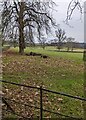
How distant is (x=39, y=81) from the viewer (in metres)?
9.61

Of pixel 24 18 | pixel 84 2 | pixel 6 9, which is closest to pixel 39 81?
pixel 84 2

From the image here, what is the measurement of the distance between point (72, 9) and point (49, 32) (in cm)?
1303

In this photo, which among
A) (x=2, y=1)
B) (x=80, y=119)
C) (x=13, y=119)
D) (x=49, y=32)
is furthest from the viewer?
(x=49, y=32)

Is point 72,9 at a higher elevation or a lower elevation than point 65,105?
higher

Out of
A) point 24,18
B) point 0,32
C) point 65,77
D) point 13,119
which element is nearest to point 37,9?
point 24,18

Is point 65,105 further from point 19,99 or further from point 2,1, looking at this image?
point 2,1

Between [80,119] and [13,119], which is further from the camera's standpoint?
[80,119]

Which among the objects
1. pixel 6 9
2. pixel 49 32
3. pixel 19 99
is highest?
pixel 6 9

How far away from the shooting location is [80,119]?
6605 millimetres

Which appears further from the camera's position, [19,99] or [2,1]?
[2,1]

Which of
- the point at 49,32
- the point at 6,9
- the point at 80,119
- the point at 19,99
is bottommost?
the point at 80,119

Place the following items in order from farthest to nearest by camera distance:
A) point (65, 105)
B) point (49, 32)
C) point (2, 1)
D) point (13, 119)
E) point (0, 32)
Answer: point (49, 32) < point (0, 32) < point (2, 1) < point (65, 105) < point (13, 119)

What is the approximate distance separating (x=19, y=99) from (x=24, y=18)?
56.7 feet

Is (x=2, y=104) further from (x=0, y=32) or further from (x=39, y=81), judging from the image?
(x=0, y=32)
